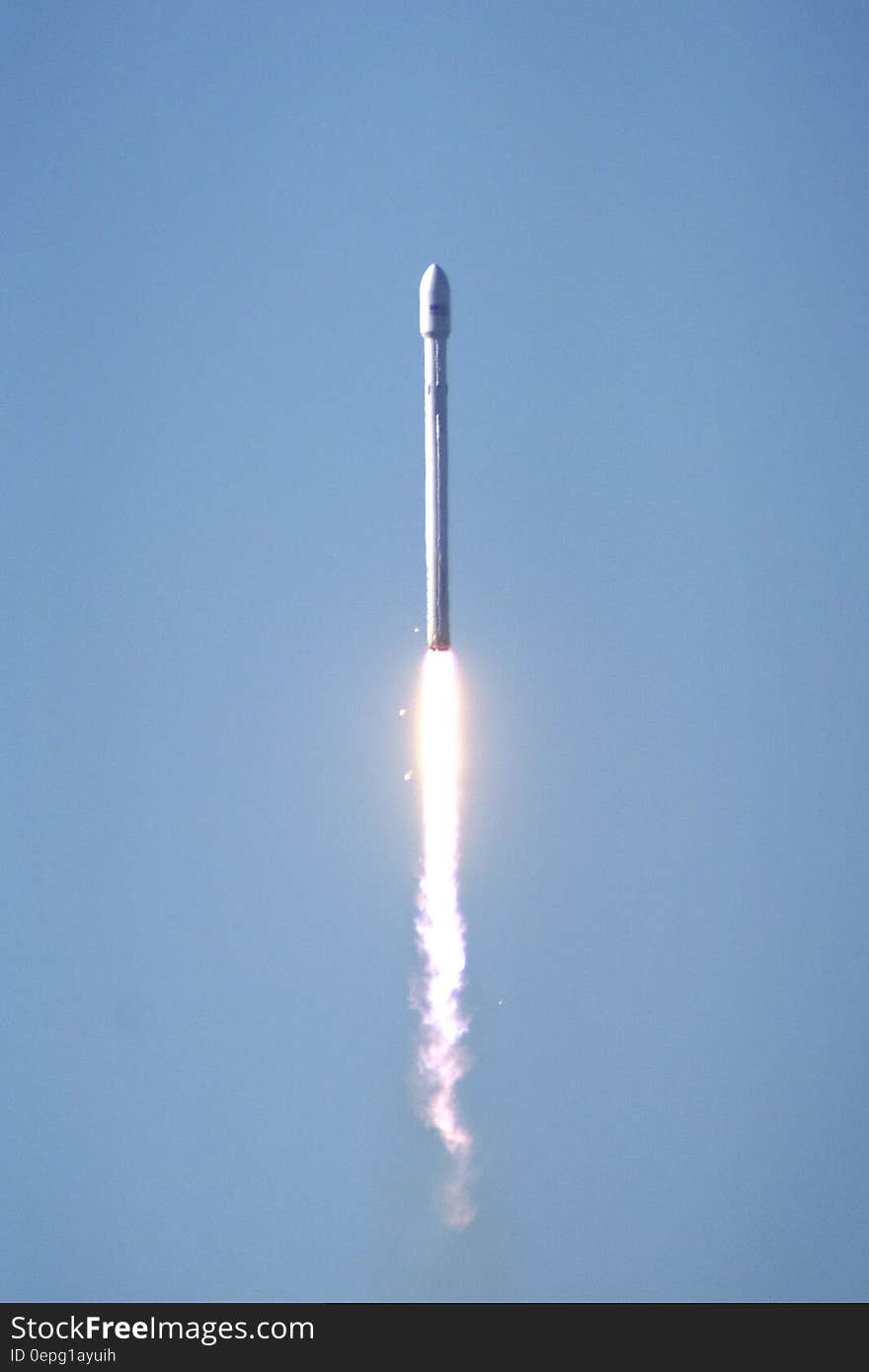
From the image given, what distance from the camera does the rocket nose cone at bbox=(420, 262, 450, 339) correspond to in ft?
115

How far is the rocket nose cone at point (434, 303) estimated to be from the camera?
3516 cm

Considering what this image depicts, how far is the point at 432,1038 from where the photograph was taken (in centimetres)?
4112

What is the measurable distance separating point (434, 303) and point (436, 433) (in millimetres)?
2051

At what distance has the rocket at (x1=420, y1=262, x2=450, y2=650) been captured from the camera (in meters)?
35.2

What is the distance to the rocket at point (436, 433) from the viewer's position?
35.2 metres

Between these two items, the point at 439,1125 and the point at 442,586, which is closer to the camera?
the point at 442,586

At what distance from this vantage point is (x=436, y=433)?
3525 cm

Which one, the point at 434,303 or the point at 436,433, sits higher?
the point at 434,303

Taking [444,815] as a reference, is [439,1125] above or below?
below

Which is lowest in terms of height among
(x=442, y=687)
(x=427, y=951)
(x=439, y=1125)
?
(x=439, y=1125)

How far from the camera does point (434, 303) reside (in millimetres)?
35156
